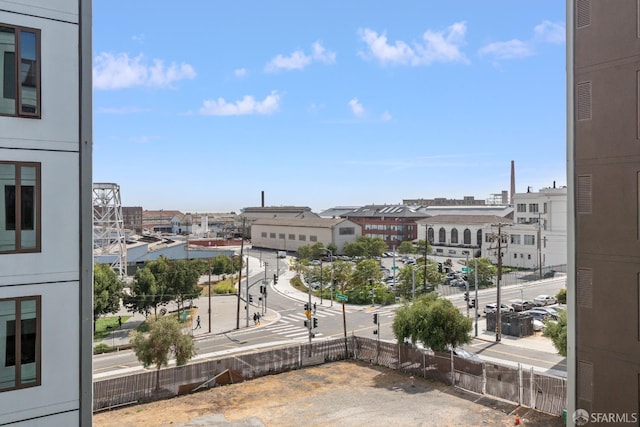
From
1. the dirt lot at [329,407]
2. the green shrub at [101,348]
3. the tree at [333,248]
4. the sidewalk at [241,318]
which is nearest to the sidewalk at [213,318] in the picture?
the sidewalk at [241,318]

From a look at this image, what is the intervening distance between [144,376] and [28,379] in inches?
610

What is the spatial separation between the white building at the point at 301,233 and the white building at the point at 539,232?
3082cm

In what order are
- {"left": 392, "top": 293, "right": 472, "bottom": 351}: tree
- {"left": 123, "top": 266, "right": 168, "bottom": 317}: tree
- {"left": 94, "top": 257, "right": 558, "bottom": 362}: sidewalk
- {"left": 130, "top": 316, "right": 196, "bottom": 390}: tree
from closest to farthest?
{"left": 130, "top": 316, "right": 196, "bottom": 390}: tree < {"left": 392, "top": 293, "right": 472, "bottom": 351}: tree < {"left": 94, "top": 257, "right": 558, "bottom": 362}: sidewalk < {"left": 123, "top": 266, "right": 168, "bottom": 317}: tree

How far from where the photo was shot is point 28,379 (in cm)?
707

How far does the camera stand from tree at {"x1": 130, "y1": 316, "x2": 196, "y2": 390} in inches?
851

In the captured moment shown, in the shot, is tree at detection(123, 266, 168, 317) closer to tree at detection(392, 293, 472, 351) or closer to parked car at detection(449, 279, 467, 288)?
tree at detection(392, 293, 472, 351)

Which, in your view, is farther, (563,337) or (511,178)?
(511,178)

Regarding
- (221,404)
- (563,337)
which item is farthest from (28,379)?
(563,337)

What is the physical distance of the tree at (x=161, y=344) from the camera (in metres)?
21.6

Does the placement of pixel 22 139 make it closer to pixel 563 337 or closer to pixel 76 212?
pixel 76 212

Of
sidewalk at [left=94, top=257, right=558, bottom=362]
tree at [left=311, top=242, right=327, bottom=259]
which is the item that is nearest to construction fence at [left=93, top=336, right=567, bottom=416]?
sidewalk at [left=94, top=257, right=558, bottom=362]

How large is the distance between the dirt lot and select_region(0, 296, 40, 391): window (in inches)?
492

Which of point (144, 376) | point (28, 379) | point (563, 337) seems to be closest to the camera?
point (28, 379)

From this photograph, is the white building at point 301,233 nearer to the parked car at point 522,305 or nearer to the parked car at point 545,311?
the parked car at point 522,305
